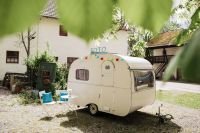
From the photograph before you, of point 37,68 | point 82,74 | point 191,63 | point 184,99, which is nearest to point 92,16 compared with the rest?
point 191,63

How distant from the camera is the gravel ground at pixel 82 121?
333 inches

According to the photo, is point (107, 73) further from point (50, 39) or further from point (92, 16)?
point (92, 16)

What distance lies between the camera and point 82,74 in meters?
10.6

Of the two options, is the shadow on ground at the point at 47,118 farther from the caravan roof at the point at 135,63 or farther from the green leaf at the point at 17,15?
the green leaf at the point at 17,15

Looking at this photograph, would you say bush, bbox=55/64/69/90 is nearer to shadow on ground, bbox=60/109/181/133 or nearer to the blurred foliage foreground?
shadow on ground, bbox=60/109/181/133

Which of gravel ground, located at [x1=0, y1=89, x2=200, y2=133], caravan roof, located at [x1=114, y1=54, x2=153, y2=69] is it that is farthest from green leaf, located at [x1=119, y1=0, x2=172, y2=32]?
caravan roof, located at [x1=114, y1=54, x2=153, y2=69]

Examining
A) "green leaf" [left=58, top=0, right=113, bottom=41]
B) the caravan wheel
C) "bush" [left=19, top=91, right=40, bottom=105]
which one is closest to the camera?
"green leaf" [left=58, top=0, right=113, bottom=41]

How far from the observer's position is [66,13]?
0.30 metres

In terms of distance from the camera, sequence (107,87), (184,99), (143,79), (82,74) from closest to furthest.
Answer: (107,87), (143,79), (82,74), (184,99)

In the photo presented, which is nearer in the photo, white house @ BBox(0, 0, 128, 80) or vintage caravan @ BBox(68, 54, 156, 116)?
white house @ BBox(0, 0, 128, 80)

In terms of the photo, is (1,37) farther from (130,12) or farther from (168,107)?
(168,107)

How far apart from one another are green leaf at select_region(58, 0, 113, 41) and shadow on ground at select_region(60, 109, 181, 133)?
26.7 feet

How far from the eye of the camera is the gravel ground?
846 centimetres

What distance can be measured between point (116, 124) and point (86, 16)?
913cm
